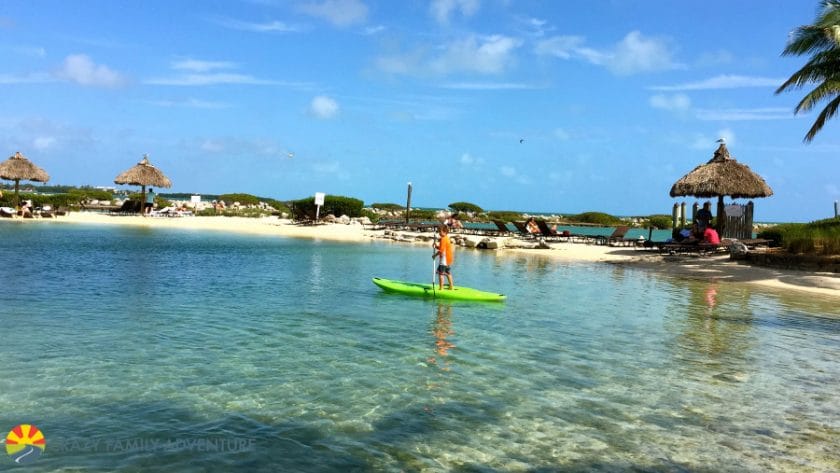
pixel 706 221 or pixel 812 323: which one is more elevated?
pixel 706 221

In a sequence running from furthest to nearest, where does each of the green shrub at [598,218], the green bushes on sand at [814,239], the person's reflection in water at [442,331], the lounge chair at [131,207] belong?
the green shrub at [598,218] < the lounge chair at [131,207] < the green bushes on sand at [814,239] < the person's reflection in water at [442,331]

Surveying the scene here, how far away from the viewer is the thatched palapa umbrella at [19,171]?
45469 mm

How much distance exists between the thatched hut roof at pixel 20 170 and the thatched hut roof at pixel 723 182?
49.1 meters

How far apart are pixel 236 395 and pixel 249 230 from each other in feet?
126

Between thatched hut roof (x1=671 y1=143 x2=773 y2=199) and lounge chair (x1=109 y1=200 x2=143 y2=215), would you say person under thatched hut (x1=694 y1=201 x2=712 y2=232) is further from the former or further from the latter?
lounge chair (x1=109 y1=200 x2=143 y2=215)

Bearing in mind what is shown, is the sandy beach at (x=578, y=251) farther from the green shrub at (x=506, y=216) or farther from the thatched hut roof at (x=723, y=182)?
the green shrub at (x=506, y=216)

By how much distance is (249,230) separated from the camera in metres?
43.2

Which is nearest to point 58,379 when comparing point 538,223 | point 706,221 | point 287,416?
point 287,416

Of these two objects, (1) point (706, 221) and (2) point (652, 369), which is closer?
(2) point (652, 369)

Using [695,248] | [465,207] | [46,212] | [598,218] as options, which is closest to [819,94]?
[695,248]

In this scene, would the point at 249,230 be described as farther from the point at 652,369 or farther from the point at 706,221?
the point at 652,369

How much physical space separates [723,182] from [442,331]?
Result: 20329 mm

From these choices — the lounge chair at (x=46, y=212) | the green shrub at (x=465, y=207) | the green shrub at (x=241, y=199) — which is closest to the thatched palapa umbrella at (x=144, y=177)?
the lounge chair at (x=46, y=212)

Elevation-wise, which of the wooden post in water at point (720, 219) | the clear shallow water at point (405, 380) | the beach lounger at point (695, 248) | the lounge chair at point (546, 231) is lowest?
the clear shallow water at point (405, 380)
